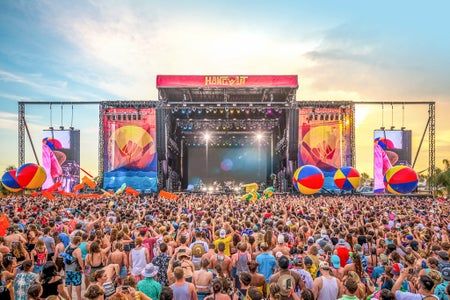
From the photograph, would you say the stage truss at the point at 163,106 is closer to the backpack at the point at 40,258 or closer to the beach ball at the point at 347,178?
the beach ball at the point at 347,178

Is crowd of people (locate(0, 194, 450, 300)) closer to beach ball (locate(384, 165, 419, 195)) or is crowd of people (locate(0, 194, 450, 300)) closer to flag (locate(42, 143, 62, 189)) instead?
beach ball (locate(384, 165, 419, 195))

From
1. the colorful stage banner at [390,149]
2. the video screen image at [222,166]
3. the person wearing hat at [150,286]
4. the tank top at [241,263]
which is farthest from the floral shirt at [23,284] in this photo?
the video screen image at [222,166]

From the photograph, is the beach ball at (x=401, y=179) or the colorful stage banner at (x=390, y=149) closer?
the beach ball at (x=401, y=179)

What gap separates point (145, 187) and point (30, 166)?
487 inches

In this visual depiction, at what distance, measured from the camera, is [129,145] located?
30703mm

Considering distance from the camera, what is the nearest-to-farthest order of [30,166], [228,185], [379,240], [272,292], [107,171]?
1. [272,292]
2. [379,240]
3. [30,166]
4. [107,171]
5. [228,185]

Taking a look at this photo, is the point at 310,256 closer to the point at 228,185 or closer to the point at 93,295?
the point at 93,295

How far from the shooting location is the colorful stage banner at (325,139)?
3077 cm

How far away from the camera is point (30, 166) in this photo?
716 inches

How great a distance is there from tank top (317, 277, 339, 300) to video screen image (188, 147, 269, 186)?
41729mm

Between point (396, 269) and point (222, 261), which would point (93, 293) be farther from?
point (396, 269)

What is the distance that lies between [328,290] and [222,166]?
42048 mm

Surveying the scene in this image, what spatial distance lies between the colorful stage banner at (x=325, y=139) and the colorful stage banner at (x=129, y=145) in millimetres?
11293

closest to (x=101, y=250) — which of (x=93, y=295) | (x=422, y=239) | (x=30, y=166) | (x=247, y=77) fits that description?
(x=93, y=295)
